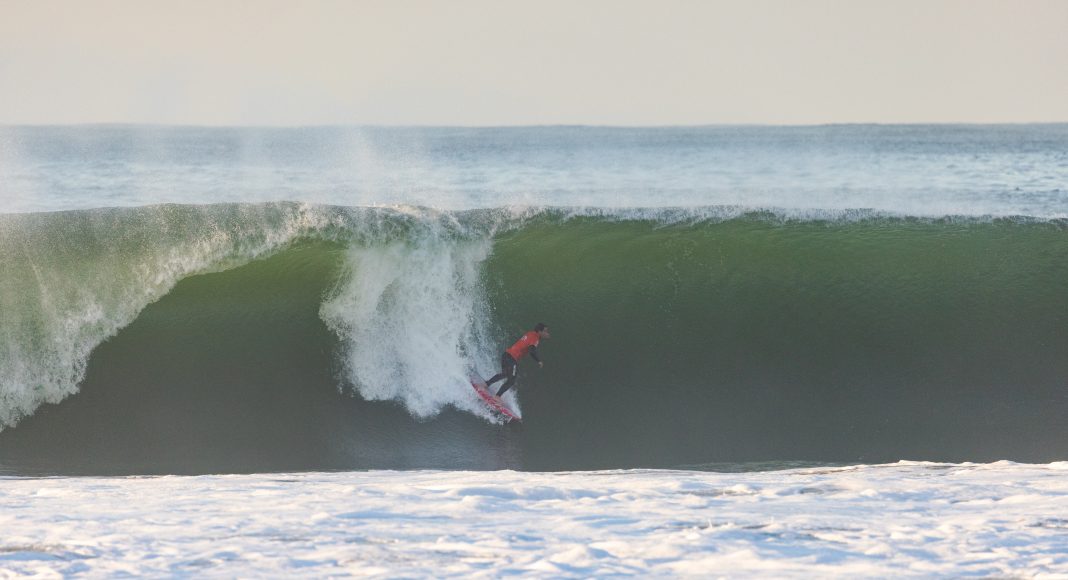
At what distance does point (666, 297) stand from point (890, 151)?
39800 millimetres

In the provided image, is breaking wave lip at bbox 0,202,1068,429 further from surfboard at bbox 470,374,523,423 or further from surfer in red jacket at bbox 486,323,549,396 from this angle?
surfer in red jacket at bbox 486,323,549,396

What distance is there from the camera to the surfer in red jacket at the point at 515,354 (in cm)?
920

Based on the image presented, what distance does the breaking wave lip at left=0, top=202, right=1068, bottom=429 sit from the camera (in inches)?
381

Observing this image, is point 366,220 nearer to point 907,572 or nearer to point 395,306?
point 395,306

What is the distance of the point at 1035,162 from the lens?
36188 millimetres

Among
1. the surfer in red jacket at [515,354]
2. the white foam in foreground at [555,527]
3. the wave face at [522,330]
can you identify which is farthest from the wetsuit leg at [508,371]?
the white foam in foreground at [555,527]

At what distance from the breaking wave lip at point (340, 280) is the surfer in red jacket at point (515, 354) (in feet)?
0.99

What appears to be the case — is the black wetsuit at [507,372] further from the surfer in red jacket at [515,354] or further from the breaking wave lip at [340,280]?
the breaking wave lip at [340,280]

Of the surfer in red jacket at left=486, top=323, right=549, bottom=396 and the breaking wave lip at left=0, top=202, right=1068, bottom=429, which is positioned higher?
the breaking wave lip at left=0, top=202, right=1068, bottom=429

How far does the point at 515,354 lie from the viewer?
9.31 m

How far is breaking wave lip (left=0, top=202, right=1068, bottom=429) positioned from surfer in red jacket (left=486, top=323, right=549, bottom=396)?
0.30 meters

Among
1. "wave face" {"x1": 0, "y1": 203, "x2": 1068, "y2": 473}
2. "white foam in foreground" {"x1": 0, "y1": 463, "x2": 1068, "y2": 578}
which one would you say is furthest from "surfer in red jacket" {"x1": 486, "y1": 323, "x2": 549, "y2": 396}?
"white foam in foreground" {"x1": 0, "y1": 463, "x2": 1068, "y2": 578}

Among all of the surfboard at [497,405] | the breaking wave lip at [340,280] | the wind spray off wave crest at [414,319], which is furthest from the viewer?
the breaking wave lip at [340,280]

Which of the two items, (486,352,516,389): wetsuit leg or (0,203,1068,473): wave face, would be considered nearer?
(0,203,1068,473): wave face
